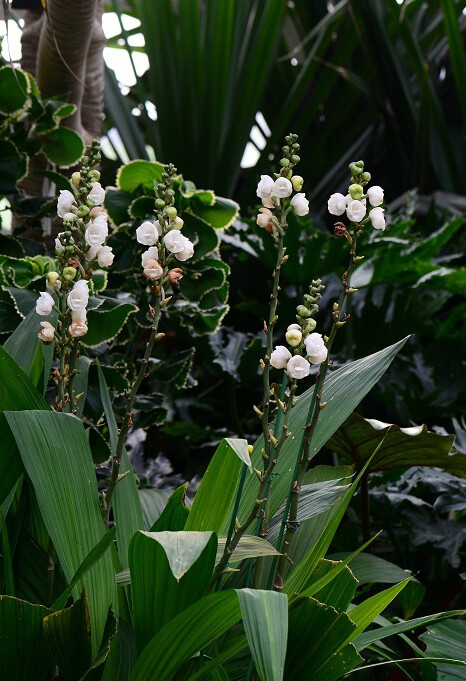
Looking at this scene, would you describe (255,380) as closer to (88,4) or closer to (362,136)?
(88,4)

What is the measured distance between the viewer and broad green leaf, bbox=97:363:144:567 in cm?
81

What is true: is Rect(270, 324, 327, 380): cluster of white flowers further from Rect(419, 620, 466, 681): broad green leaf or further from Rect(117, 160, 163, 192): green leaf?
Rect(117, 160, 163, 192): green leaf

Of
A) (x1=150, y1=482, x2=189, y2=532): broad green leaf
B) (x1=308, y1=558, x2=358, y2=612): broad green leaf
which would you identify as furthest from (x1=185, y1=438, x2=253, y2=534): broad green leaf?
(x1=308, y1=558, x2=358, y2=612): broad green leaf

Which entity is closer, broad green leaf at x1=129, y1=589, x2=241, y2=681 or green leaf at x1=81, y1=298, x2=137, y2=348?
broad green leaf at x1=129, y1=589, x2=241, y2=681

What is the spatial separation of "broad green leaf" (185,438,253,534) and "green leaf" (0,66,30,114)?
728 mm

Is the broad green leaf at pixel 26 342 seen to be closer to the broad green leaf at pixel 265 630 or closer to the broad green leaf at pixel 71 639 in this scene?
the broad green leaf at pixel 71 639

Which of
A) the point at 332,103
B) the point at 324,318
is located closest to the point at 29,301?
the point at 324,318

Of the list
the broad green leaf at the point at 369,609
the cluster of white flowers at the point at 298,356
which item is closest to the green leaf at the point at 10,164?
the cluster of white flowers at the point at 298,356

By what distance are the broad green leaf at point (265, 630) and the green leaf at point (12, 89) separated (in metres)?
0.92

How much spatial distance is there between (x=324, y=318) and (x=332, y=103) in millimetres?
1025

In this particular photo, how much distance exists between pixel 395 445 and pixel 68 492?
0.43 metres

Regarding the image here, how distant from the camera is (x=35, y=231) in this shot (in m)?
1.33

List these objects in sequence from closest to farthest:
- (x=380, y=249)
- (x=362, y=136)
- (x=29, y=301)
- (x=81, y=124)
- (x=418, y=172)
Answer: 1. (x=29, y=301)
2. (x=81, y=124)
3. (x=380, y=249)
4. (x=418, y=172)
5. (x=362, y=136)

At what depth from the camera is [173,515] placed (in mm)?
762
